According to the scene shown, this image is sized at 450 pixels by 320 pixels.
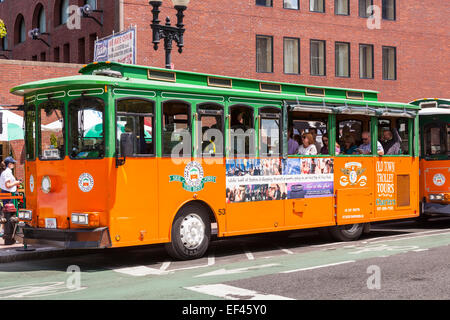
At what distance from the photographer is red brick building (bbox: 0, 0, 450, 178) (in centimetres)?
2828

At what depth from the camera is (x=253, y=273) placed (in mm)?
9555

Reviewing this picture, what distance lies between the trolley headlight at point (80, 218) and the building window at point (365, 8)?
28153mm

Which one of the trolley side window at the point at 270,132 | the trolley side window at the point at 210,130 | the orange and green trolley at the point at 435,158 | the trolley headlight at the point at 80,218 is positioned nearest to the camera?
the trolley headlight at the point at 80,218

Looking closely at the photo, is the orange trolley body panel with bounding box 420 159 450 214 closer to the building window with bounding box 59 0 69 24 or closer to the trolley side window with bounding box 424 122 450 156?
the trolley side window with bounding box 424 122 450 156

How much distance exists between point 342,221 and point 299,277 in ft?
15.1

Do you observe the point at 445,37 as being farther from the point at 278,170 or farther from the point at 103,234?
the point at 103,234

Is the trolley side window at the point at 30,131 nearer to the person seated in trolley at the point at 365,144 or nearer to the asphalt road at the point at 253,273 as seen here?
the asphalt road at the point at 253,273

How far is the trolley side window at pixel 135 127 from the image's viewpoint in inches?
396

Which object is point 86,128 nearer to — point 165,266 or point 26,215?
point 26,215

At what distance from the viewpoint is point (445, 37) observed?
38531 mm

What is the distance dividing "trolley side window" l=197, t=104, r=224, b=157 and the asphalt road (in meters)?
1.90

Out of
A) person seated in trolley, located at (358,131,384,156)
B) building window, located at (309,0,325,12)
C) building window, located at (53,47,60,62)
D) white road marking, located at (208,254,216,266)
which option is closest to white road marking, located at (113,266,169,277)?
white road marking, located at (208,254,216,266)

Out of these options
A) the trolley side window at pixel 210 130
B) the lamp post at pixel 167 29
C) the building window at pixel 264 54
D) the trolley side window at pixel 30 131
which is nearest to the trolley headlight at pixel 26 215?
the trolley side window at pixel 30 131

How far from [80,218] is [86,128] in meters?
1.42
